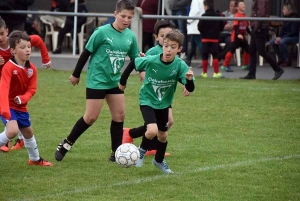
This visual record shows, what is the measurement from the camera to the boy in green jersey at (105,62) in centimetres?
816

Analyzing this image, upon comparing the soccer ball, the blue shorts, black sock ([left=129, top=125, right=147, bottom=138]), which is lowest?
black sock ([left=129, top=125, right=147, bottom=138])

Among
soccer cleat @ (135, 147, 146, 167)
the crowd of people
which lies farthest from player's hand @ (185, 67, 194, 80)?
soccer cleat @ (135, 147, 146, 167)

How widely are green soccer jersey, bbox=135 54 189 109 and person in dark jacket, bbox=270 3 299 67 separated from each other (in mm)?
10622

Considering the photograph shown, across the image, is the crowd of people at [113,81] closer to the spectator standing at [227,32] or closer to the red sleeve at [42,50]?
the red sleeve at [42,50]

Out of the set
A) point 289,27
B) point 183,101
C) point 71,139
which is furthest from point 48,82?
point 71,139

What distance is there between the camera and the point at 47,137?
33.0 feet

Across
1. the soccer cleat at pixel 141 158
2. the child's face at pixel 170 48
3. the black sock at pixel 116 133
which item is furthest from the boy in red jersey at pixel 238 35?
the child's face at pixel 170 48

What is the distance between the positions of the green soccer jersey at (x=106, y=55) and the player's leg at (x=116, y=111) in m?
0.11

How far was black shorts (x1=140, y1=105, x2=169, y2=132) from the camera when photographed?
771cm

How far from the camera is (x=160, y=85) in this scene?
7.76m

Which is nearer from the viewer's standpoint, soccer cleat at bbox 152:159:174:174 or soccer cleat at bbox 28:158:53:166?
soccer cleat at bbox 152:159:174:174

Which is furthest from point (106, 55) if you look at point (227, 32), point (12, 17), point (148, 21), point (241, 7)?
point (227, 32)

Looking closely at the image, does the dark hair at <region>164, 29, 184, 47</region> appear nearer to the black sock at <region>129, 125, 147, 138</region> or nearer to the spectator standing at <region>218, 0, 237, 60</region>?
the black sock at <region>129, 125, 147, 138</region>

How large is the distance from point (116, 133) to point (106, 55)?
946mm
